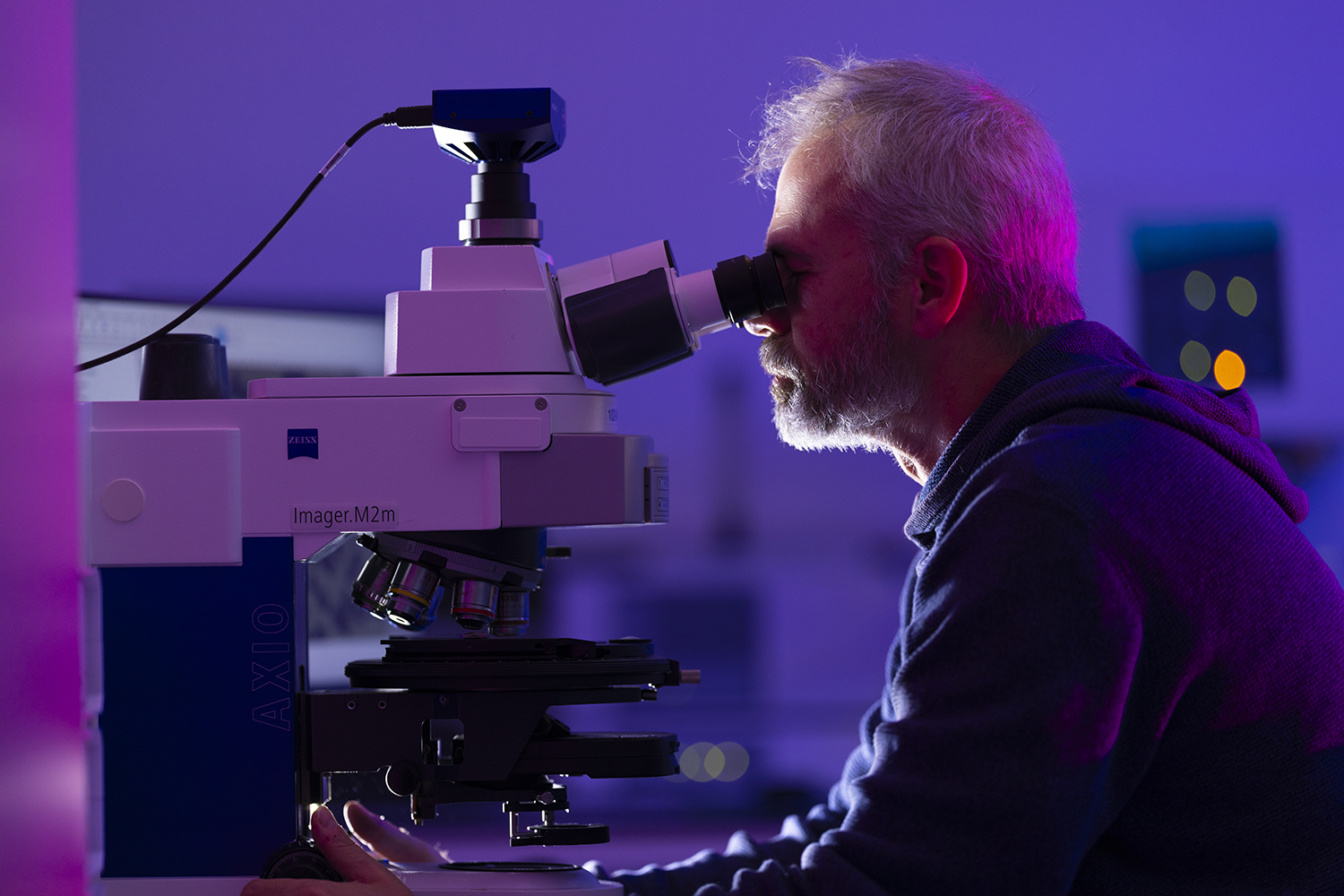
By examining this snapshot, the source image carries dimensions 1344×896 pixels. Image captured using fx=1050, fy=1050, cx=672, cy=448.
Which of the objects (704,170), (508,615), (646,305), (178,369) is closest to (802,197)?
(646,305)

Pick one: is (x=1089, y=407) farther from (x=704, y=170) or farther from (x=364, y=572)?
(x=704, y=170)

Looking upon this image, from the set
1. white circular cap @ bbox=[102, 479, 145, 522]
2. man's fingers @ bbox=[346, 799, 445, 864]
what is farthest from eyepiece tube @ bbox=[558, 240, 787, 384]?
man's fingers @ bbox=[346, 799, 445, 864]

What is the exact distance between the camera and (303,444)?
0.92m

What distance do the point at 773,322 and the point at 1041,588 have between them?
437 mm

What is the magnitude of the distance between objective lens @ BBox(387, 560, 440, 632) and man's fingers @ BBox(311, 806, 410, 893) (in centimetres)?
18

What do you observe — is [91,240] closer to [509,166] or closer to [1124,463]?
[509,166]

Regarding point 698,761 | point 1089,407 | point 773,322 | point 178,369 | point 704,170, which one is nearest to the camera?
point 1089,407

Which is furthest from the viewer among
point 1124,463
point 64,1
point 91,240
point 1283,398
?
point 1283,398

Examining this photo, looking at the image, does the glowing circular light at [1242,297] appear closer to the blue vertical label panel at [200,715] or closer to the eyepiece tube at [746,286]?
the eyepiece tube at [746,286]

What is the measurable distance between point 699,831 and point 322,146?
1.40 m

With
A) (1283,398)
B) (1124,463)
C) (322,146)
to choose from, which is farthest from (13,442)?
(1283,398)

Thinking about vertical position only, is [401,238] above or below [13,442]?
above

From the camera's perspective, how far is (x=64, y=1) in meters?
1.04

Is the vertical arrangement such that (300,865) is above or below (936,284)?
below
